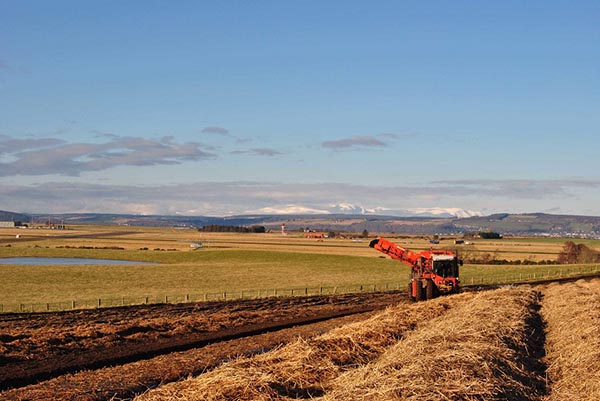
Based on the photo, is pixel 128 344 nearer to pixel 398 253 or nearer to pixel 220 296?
pixel 398 253

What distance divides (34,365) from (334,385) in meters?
13.8

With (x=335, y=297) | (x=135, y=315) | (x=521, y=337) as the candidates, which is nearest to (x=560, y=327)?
(x=521, y=337)

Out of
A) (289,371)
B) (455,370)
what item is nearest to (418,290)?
(289,371)

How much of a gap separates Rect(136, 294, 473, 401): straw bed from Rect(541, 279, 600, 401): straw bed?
4642 mm

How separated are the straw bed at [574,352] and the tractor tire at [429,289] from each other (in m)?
13.0

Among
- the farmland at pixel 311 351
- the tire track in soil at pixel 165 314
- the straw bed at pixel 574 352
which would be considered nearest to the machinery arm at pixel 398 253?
the tire track in soil at pixel 165 314

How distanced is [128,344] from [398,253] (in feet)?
76.1

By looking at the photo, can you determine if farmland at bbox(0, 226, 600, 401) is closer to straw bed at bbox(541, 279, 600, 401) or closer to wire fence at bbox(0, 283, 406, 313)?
straw bed at bbox(541, 279, 600, 401)

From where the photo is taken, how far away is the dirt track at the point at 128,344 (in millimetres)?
19172

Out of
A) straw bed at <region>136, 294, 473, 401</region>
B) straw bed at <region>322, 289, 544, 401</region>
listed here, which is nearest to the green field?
straw bed at <region>136, 294, 473, 401</region>

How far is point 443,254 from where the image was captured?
145 feet

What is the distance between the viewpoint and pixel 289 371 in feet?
49.7

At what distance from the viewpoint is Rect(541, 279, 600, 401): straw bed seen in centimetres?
1378

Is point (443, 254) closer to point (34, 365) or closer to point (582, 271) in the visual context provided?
point (34, 365)
